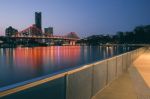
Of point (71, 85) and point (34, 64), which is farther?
point (34, 64)

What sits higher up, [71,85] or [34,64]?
[71,85]

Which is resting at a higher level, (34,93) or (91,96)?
(34,93)

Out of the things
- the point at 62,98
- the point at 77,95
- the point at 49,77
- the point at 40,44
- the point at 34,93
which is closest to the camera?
the point at 34,93

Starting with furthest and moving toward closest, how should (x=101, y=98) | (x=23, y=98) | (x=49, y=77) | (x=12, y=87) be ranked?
(x=101, y=98) → (x=49, y=77) → (x=23, y=98) → (x=12, y=87)

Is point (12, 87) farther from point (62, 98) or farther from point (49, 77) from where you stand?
point (62, 98)

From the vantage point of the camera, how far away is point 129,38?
166375 millimetres

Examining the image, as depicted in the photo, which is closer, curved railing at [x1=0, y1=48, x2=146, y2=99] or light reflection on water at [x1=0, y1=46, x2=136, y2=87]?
curved railing at [x1=0, y1=48, x2=146, y2=99]

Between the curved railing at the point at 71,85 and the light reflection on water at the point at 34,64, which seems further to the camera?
the light reflection on water at the point at 34,64

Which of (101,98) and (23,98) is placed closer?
(23,98)

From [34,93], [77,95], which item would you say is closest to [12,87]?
[34,93]

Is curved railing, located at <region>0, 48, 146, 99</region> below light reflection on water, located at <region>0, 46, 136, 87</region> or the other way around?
the other way around

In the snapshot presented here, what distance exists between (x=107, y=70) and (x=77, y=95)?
335 cm

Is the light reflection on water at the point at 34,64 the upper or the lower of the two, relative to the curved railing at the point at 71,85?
lower

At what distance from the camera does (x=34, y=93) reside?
4.14m
